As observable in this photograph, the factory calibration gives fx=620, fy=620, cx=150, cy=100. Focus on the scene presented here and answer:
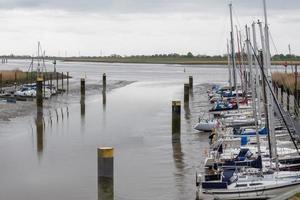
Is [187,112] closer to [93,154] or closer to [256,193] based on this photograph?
[93,154]

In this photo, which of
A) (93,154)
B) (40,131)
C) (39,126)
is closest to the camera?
(93,154)

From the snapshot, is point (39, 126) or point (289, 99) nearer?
point (39, 126)

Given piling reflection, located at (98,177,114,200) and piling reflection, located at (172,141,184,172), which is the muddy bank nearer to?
piling reflection, located at (172,141,184,172)

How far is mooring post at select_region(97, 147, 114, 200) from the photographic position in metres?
20.8

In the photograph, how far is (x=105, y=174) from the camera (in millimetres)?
21344

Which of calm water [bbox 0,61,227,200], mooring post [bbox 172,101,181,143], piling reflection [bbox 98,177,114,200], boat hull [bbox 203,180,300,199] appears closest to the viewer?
piling reflection [bbox 98,177,114,200]

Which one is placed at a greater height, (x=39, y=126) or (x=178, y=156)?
(x=39, y=126)

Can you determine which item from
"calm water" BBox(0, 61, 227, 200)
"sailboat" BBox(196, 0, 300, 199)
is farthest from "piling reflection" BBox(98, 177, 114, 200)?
"sailboat" BBox(196, 0, 300, 199)

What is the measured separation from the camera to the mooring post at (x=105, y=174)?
2077 cm

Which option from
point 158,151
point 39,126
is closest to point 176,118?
point 158,151

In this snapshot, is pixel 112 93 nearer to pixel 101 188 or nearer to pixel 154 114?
pixel 154 114

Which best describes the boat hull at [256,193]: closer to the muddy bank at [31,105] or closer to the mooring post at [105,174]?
the mooring post at [105,174]

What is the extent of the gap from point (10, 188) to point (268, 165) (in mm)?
11137

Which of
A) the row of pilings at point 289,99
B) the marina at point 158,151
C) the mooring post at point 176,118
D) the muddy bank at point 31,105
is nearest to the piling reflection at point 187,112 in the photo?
the marina at point 158,151
